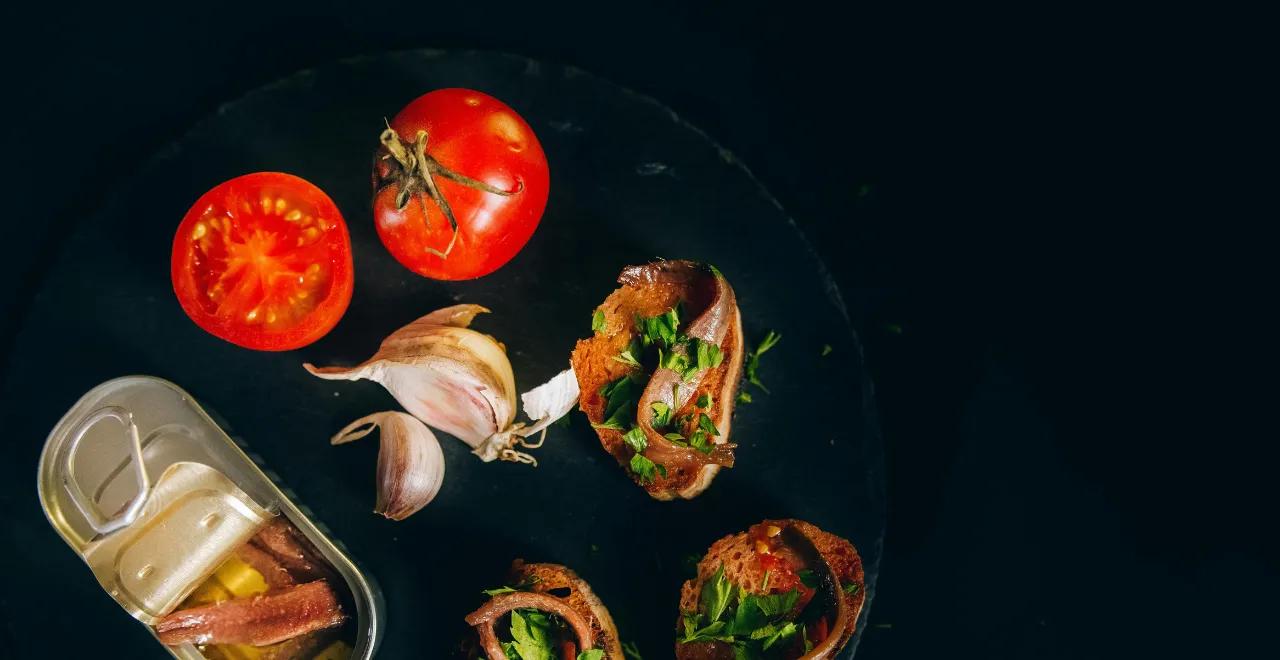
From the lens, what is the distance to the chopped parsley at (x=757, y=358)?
2.28m

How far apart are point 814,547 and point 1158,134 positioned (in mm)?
1519

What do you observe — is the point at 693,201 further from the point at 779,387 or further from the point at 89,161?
the point at 89,161

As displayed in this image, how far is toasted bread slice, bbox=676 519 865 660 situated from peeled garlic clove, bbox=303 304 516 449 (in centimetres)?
62

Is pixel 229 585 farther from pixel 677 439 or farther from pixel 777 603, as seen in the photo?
pixel 777 603

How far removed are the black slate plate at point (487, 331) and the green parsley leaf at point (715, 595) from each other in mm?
143

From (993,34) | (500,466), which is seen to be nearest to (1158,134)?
(993,34)

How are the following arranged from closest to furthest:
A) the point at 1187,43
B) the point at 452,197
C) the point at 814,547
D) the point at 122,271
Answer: the point at 452,197 < the point at 814,547 < the point at 122,271 < the point at 1187,43

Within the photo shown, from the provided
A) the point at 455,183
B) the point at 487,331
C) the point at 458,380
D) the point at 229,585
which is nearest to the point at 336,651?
the point at 229,585

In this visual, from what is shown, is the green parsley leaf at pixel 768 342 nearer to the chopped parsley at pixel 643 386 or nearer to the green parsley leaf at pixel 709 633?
the chopped parsley at pixel 643 386

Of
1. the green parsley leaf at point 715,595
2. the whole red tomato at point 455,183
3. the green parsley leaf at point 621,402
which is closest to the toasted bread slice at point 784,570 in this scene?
the green parsley leaf at point 715,595

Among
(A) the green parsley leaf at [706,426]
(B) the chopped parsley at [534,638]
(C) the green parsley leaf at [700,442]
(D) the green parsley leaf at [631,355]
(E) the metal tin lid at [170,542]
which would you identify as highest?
(D) the green parsley leaf at [631,355]

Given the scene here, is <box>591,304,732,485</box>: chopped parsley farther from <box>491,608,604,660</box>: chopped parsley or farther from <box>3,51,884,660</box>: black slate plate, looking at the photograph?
<box>491,608,604,660</box>: chopped parsley

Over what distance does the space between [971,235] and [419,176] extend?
1.50m

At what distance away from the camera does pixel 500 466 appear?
2.28 m
